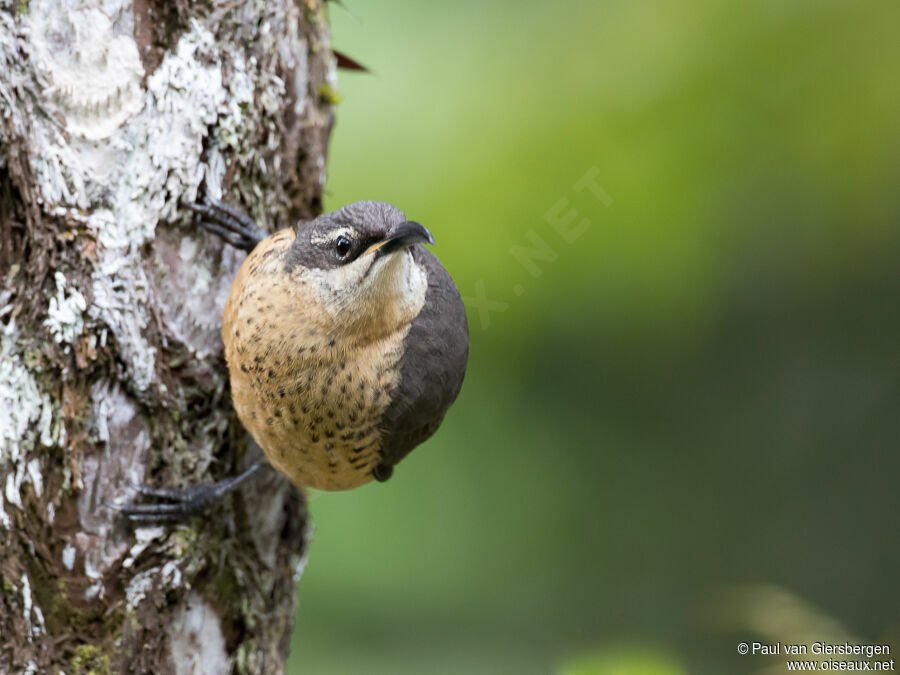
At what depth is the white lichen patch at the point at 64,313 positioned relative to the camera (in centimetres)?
261

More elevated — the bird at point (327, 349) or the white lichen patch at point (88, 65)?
the white lichen patch at point (88, 65)

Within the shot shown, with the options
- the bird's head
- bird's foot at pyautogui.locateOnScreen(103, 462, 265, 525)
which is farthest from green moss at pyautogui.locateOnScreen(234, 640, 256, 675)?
the bird's head

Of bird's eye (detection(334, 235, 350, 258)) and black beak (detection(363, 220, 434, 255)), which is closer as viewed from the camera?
black beak (detection(363, 220, 434, 255))

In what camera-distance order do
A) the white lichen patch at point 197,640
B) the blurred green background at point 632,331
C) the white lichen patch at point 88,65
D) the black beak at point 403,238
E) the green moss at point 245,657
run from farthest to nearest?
the blurred green background at point 632,331 → the green moss at point 245,657 → the white lichen patch at point 197,640 → the white lichen patch at point 88,65 → the black beak at point 403,238

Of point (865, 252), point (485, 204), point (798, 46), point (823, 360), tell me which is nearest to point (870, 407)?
point (823, 360)

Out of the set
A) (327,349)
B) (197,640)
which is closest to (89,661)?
(197,640)

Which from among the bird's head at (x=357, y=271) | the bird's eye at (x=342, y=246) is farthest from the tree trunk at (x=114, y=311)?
the bird's eye at (x=342, y=246)

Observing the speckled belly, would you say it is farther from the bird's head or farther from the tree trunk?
the tree trunk

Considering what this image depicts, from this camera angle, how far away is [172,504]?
9.12 feet

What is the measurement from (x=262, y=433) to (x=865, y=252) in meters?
3.00

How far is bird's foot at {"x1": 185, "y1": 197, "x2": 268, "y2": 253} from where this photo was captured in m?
2.87

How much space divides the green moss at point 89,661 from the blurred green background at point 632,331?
4.84 ft

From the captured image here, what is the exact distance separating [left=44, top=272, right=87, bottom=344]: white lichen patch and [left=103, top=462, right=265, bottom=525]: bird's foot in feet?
1.77

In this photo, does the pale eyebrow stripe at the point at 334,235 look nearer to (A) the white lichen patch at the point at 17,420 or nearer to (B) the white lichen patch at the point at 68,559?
(A) the white lichen patch at the point at 17,420
